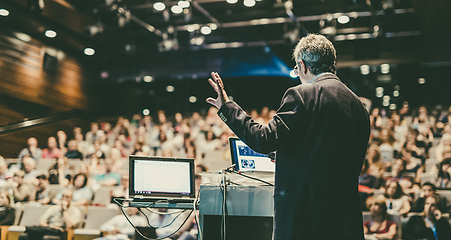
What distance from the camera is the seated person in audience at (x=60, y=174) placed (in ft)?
18.9

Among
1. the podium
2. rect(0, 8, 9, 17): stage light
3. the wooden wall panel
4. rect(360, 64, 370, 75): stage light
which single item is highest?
rect(0, 8, 9, 17): stage light

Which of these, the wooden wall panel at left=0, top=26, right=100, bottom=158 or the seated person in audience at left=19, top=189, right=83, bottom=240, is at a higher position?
the wooden wall panel at left=0, top=26, right=100, bottom=158

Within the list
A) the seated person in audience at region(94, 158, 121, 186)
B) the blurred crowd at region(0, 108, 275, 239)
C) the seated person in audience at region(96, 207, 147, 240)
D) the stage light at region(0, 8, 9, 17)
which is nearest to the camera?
the seated person in audience at region(96, 207, 147, 240)

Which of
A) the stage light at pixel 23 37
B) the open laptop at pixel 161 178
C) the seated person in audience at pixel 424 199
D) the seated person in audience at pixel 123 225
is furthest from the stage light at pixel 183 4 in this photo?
the open laptop at pixel 161 178

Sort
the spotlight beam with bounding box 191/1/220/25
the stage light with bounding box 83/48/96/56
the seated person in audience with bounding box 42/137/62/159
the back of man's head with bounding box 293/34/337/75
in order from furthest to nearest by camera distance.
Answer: the stage light with bounding box 83/48/96/56 < the spotlight beam with bounding box 191/1/220/25 < the seated person in audience with bounding box 42/137/62/159 < the back of man's head with bounding box 293/34/337/75

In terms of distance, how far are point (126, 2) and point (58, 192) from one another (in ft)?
13.4

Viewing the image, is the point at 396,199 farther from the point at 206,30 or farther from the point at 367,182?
the point at 206,30

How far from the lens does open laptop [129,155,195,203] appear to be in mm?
2209

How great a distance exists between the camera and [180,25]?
8914mm

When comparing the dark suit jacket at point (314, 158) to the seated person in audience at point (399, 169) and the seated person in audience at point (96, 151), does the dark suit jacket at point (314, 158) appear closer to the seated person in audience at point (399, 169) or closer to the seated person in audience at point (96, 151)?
the seated person in audience at point (399, 169)

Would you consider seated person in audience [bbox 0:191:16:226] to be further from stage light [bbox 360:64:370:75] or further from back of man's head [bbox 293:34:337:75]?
stage light [bbox 360:64:370:75]

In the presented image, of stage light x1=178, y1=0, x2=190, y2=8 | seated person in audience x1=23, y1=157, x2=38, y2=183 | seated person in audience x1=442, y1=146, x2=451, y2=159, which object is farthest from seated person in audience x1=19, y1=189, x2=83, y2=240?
seated person in audience x1=442, y1=146, x2=451, y2=159

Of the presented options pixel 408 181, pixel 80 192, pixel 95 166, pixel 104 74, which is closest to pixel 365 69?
pixel 408 181

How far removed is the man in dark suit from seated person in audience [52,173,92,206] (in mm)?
4292
